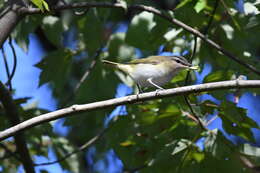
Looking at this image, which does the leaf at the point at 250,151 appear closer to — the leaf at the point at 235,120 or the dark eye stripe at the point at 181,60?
the leaf at the point at 235,120

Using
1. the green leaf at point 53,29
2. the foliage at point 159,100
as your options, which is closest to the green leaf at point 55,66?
the foliage at point 159,100

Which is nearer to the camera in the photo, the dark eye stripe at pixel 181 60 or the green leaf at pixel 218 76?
the green leaf at pixel 218 76

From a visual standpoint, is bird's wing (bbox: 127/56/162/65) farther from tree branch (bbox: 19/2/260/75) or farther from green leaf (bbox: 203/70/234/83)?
green leaf (bbox: 203/70/234/83)

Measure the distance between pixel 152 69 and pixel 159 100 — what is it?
0.61m

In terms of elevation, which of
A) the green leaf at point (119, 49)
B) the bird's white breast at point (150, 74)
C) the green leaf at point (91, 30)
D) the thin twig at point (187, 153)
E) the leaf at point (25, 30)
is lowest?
the thin twig at point (187, 153)

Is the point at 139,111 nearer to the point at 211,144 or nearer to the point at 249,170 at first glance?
the point at 211,144

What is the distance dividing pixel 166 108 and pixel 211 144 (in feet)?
1.36

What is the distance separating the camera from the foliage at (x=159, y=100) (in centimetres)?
310

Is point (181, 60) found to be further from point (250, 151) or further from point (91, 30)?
point (250, 151)

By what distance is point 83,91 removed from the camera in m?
3.89

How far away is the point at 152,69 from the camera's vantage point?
A: 3.93 m

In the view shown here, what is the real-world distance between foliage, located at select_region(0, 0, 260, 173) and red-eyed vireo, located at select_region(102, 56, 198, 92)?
16 cm

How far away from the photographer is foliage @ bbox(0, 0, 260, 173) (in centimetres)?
310

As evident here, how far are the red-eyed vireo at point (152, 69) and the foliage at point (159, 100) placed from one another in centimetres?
16
